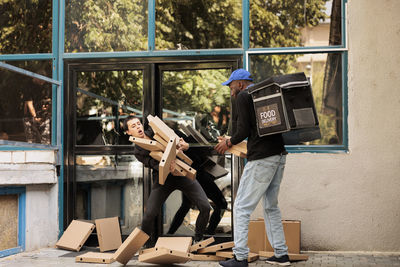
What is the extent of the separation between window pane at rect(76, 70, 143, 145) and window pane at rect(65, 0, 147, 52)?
40 centimetres

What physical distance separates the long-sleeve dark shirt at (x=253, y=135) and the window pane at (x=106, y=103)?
238cm

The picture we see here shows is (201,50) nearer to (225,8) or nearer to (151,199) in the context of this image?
(225,8)

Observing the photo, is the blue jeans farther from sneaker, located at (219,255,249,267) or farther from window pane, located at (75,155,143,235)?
window pane, located at (75,155,143,235)

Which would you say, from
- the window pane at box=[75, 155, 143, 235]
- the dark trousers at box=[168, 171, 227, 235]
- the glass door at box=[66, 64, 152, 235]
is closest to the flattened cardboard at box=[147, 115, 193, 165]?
the dark trousers at box=[168, 171, 227, 235]

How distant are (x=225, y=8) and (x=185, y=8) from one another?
57 centimetres

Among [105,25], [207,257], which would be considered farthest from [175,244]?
[105,25]

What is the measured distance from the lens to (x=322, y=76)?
7848 millimetres

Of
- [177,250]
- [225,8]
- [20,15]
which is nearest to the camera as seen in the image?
[177,250]

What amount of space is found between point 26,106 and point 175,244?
310 cm

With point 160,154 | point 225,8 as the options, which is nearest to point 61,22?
point 225,8

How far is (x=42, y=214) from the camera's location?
26.2ft

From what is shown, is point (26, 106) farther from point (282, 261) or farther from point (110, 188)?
point (282, 261)

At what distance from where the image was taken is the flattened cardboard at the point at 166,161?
654 centimetres

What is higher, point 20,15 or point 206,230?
point 20,15
